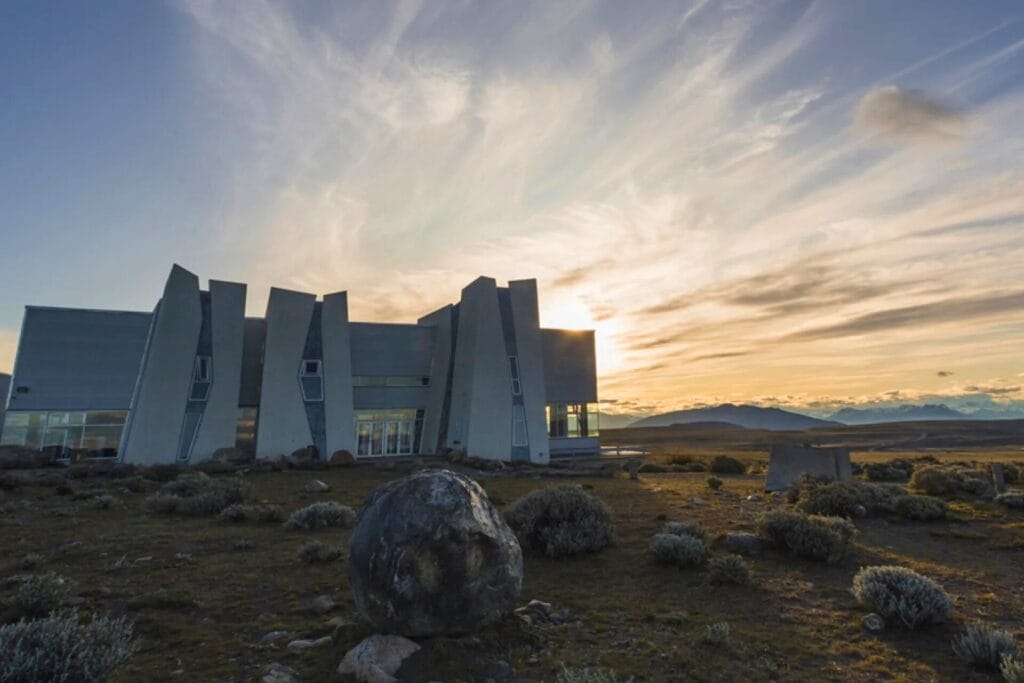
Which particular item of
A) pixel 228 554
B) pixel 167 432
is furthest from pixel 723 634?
pixel 167 432

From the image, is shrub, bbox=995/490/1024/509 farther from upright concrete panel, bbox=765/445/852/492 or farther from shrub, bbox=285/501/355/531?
shrub, bbox=285/501/355/531

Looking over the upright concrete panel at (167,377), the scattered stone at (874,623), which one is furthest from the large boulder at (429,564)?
the upright concrete panel at (167,377)

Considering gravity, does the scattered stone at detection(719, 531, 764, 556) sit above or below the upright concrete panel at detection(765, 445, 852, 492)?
below

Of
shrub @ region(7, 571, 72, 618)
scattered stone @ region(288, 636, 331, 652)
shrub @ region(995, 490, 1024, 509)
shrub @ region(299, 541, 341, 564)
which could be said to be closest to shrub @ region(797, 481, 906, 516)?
shrub @ region(995, 490, 1024, 509)

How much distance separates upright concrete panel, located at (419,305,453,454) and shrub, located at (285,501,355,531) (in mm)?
24608

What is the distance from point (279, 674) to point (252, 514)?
10.5 m

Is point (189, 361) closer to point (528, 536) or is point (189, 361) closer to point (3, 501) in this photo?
point (3, 501)

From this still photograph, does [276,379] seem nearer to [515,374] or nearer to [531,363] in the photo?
[515,374]

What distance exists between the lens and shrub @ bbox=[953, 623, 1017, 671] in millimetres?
5953

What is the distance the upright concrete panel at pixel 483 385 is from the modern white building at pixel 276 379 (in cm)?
10

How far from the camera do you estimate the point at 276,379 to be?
3384cm

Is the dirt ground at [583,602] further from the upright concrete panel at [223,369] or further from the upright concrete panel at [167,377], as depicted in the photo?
the upright concrete panel at [223,369]

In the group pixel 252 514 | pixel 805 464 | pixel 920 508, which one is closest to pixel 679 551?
pixel 920 508

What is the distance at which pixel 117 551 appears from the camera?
11281 millimetres
